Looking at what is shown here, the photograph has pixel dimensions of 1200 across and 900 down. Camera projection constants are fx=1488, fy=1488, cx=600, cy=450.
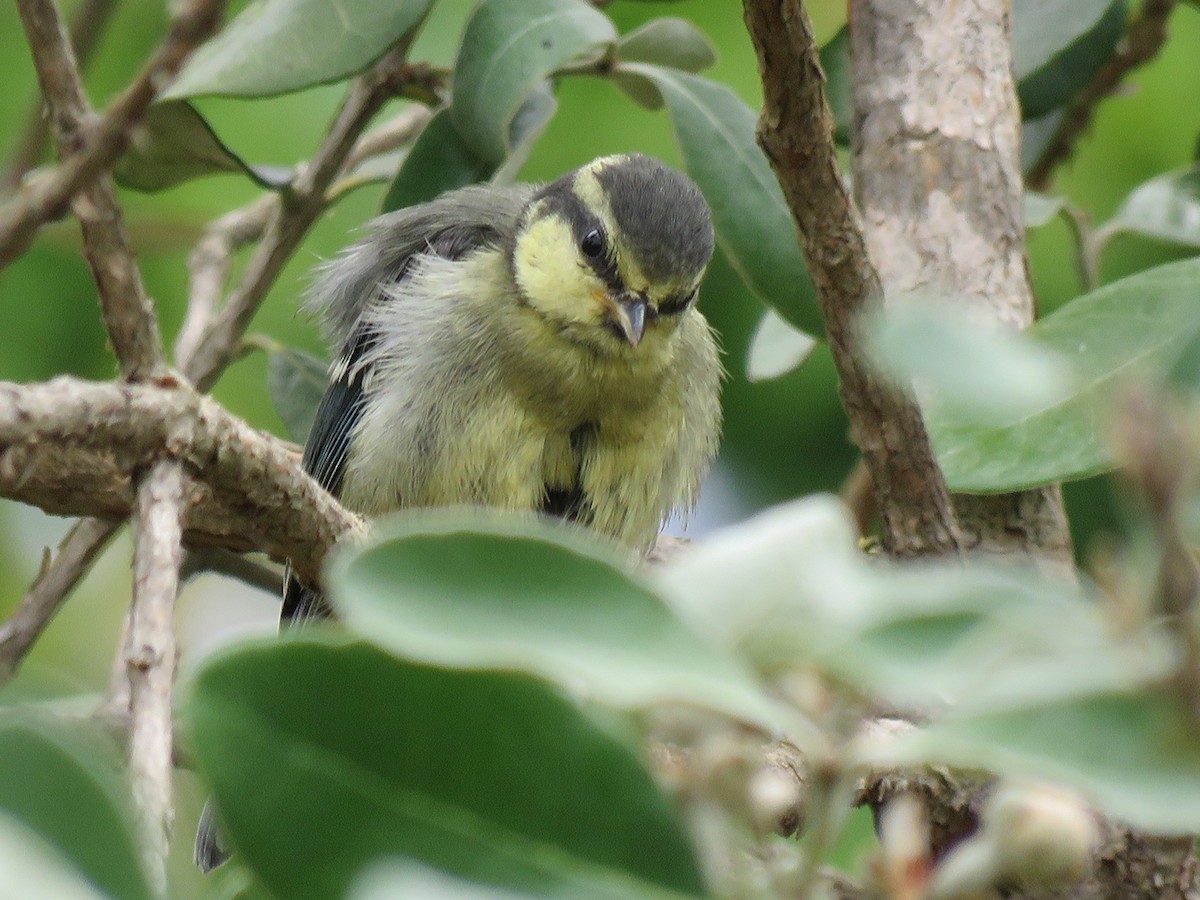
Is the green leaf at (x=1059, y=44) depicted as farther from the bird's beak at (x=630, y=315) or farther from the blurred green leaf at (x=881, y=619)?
the blurred green leaf at (x=881, y=619)

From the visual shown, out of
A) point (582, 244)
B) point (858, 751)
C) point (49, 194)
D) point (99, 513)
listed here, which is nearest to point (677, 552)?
point (582, 244)

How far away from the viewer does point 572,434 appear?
2.61 m

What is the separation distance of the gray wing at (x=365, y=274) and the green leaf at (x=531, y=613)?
A: 1.95 metres

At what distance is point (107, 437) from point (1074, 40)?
1.79m

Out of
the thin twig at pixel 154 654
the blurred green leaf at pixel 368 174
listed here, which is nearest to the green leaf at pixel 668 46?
the blurred green leaf at pixel 368 174

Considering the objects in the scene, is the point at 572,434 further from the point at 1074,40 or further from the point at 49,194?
the point at 49,194

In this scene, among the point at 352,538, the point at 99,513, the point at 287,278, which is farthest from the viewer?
the point at 287,278

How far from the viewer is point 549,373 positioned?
8.39 ft

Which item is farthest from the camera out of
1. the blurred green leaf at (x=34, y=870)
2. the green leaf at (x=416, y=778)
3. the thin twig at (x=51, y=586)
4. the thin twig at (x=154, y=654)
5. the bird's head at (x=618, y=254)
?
the bird's head at (x=618, y=254)

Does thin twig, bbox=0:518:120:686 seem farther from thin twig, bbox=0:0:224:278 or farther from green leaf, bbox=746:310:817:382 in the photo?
green leaf, bbox=746:310:817:382

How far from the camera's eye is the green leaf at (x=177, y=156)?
7.43ft

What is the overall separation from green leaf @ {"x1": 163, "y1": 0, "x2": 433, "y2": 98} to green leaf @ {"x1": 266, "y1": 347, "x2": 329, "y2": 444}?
0.81 m

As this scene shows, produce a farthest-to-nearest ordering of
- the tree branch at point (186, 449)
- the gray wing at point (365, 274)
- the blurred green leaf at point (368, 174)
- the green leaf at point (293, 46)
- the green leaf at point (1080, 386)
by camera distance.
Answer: the gray wing at point (365, 274) → the blurred green leaf at point (368, 174) → the green leaf at point (293, 46) → the green leaf at point (1080, 386) → the tree branch at point (186, 449)

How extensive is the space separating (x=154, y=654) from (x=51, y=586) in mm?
1298
